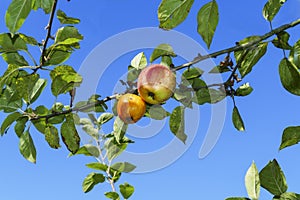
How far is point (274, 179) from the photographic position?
125cm

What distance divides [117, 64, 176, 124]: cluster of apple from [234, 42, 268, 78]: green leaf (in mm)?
284

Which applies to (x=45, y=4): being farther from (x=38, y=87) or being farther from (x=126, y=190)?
(x=126, y=190)

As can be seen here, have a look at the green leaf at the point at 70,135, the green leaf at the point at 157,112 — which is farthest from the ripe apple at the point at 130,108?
the green leaf at the point at 70,135

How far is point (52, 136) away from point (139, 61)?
0.54 meters

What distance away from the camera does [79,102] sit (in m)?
1.76

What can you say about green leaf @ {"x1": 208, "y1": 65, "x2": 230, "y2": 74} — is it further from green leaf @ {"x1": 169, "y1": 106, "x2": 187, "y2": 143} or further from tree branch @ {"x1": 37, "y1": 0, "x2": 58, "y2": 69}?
tree branch @ {"x1": 37, "y1": 0, "x2": 58, "y2": 69}

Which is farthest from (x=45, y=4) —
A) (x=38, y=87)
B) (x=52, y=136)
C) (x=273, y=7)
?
(x=273, y=7)

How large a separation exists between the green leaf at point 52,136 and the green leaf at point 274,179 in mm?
988

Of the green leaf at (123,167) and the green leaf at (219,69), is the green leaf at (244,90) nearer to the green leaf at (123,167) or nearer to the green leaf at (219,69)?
the green leaf at (219,69)

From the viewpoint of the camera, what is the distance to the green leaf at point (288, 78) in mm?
1350

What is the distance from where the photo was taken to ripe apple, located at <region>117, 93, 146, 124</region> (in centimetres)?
159

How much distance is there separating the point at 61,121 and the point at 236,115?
815 mm

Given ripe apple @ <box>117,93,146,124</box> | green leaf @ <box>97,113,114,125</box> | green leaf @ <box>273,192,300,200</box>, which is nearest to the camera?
green leaf @ <box>273,192,300,200</box>

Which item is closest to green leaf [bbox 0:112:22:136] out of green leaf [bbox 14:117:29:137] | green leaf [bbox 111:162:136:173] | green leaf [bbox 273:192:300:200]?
green leaf [bbox 14:117:29:137]
